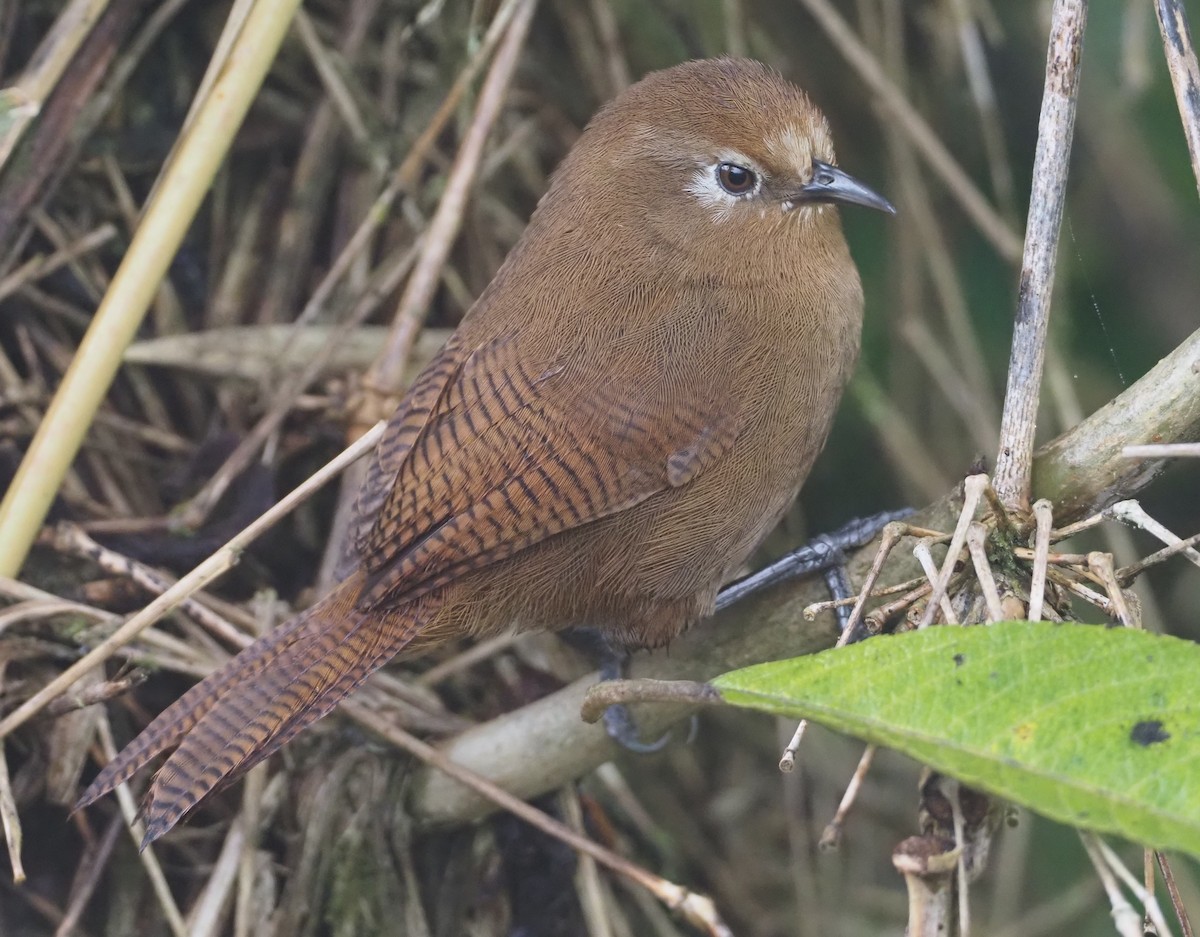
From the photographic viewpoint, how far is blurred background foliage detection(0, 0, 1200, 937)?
267 cm

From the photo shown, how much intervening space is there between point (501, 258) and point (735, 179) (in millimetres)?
923

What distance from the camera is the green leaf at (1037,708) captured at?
1.29 meters

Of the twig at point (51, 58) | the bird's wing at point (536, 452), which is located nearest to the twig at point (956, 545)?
the bird's wing at point (536, 452)

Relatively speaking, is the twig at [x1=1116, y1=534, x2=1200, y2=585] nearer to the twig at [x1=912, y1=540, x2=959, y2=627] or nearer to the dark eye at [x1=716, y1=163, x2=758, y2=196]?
the twig at [x1=912, y1=540, x2=959, y2=627]

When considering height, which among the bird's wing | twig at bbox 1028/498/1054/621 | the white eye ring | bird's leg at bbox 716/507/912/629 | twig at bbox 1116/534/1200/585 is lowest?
bird's leg at bbox 716/507/912/629

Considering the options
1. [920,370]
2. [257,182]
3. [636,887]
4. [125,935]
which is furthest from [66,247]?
[920,370]

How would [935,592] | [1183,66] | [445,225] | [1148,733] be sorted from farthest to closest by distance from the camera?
[445,225] → [1183,66] → [935,592] → [1148,733]

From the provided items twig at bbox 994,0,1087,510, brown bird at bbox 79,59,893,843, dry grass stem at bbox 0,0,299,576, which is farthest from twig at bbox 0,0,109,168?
twig at bbox 994,0,1087,510

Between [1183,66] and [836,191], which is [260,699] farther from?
[1183,66]

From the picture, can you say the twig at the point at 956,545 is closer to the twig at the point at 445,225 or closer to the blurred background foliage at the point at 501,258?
the blurred background foliage at the point at 501,258

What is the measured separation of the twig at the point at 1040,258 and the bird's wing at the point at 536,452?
1.95 feet

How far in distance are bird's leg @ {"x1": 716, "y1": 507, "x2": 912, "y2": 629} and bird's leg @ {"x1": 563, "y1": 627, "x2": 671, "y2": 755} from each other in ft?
0.84

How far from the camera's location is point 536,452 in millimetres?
2256

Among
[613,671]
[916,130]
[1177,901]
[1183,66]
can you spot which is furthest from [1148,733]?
[916,130]
